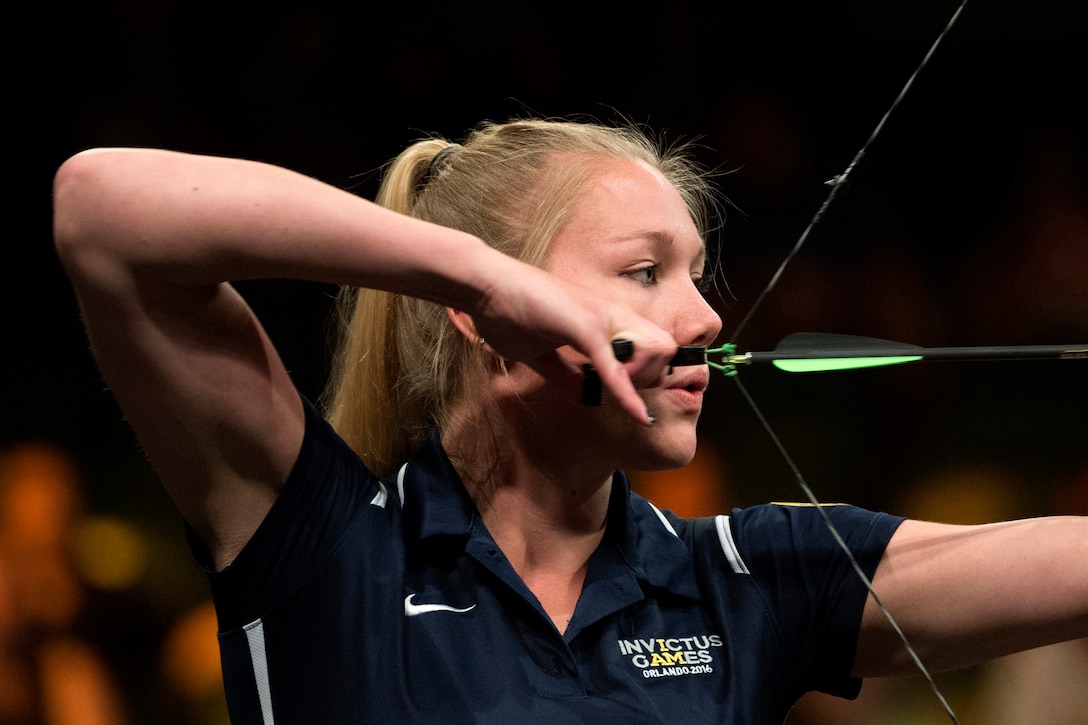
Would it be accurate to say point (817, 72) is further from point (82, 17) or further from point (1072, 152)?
point (82, 17)

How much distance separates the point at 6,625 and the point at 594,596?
911 millimetres

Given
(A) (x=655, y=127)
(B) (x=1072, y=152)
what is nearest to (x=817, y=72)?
(A) (x=655, y=127)

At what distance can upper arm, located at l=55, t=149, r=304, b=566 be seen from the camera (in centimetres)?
68

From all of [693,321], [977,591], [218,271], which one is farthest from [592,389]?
[977,591]

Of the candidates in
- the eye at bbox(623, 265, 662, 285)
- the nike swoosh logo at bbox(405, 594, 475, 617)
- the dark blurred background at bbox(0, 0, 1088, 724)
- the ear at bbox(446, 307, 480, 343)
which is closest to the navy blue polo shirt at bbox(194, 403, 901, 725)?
the nike swoosh logo at bbox(405, 594, 475, 617)

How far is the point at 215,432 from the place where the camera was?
720 millimetres

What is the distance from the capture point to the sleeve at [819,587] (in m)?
0.90

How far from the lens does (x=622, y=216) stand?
2.91ft

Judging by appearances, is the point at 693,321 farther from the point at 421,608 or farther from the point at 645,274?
the point at 421,608

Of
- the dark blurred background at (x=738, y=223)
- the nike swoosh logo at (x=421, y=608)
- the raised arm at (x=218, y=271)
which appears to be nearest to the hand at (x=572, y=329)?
the raised arm at (x=218, y=271)

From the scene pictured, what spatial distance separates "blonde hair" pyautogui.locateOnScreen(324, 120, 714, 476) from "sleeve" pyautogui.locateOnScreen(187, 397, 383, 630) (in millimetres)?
179

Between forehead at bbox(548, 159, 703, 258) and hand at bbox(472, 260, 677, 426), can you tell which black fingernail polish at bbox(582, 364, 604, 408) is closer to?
hand at bbox(472, 260, 677, 426)

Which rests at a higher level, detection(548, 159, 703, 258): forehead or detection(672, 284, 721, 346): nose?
detection(548, 159, 703, 258): forehead

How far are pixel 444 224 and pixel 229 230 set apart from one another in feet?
1.07
